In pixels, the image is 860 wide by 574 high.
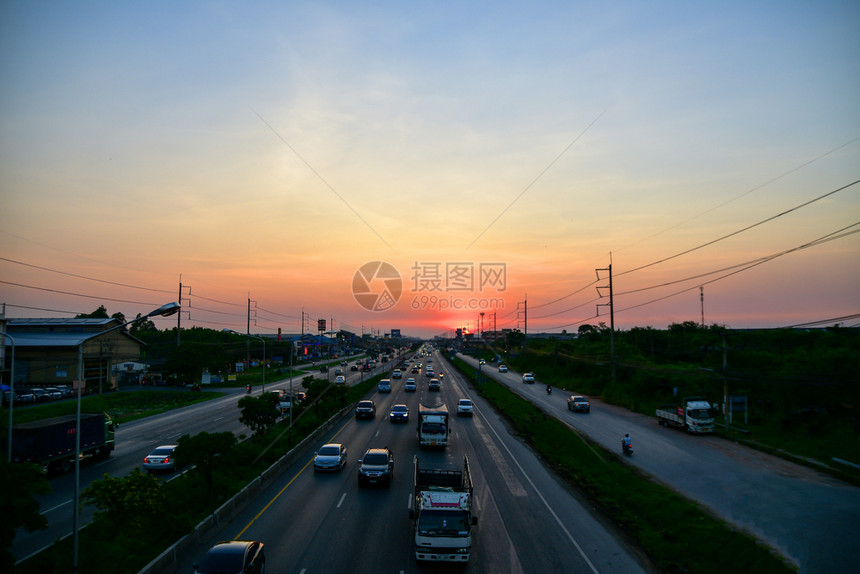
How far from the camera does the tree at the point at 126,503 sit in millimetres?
17109

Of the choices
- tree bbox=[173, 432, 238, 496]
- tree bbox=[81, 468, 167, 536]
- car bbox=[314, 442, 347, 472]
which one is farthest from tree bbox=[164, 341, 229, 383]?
tree bbox=[81, 468, 167, 536]

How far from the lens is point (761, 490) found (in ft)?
85.1

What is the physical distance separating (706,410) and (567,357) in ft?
167

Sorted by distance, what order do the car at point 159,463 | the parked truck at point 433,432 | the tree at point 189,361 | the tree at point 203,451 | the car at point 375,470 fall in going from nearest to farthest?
the tree at point 203,451
the car at point 375,470
the car at point 159,463
the parked truck at point 433,432
the tree at point 189,361

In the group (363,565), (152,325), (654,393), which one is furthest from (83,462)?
(152,325)

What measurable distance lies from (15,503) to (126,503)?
14.6ft

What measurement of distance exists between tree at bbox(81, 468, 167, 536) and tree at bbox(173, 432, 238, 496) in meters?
3.88

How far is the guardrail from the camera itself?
1503 cm

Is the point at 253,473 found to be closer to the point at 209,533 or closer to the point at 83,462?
the point at 209,533

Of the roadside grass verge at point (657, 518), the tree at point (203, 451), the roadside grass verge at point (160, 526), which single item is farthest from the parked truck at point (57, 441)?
the roadside grass verge at point (657, 518)

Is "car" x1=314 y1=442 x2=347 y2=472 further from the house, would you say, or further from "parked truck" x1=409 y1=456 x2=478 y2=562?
the house

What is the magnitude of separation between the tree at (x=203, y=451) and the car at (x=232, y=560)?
343 inches

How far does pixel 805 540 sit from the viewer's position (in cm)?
1914

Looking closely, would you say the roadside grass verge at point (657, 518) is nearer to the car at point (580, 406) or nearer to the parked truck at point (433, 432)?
the parked truck at point (433, 432)
